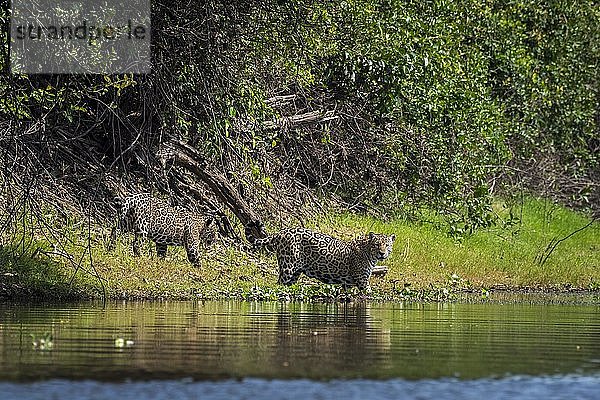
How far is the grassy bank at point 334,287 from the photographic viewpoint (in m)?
17.8

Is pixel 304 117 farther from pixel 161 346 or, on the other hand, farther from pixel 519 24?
pixel 161 346

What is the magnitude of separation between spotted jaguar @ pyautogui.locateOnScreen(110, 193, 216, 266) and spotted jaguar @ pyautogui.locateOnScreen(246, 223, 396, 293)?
155cm

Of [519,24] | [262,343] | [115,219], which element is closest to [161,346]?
[262,343]

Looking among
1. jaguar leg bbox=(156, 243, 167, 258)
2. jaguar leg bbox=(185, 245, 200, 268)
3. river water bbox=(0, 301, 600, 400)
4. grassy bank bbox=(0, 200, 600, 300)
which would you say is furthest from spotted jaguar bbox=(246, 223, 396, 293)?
river water bbox=(0, 301, 600, 400)

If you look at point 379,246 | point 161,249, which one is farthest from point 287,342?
point 161,249

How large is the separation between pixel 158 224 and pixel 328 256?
2757 millimetres

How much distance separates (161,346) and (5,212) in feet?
26.2

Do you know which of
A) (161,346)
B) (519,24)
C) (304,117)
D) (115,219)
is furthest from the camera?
→ (519,24)

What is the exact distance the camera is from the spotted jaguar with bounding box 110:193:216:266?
66.9 ft

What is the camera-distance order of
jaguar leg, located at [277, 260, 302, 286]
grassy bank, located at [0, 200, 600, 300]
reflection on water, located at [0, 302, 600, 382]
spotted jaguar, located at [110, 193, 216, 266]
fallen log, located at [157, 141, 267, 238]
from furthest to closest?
fallen log, located at [157, 141, 267, 238]
spotted jaguar, located at [110, 193, 216, 266]
jaguar leg, located at [277, 260, 302, 286]
grassy bank, located at [0, 200, 600, 300]
reflection on water, located at [0, 302, 600, 382]

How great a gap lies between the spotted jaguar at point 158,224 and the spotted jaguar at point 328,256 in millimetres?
1551

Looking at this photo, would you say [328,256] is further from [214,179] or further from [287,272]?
[214,179]

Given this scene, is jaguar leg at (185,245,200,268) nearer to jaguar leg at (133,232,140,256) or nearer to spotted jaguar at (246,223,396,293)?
jaguar leg at (133,232,140,256)

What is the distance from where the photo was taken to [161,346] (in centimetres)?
1119
